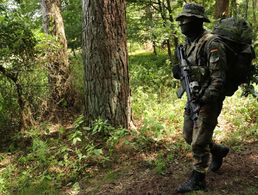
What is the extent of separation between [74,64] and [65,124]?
1.57 meters

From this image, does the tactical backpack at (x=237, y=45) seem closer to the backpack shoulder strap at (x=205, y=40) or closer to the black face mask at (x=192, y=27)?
the backpack shoulder strap at (x=205, y=40)

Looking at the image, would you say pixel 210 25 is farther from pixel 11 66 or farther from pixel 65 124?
pixel 11 66

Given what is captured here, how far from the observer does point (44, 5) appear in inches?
316

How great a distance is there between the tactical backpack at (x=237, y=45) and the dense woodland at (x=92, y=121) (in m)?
0.78

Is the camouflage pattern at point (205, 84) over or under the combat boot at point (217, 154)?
over

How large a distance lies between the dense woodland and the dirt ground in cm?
2

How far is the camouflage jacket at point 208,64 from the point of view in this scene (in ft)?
12.6

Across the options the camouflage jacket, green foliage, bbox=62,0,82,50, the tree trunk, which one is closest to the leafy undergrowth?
the camouflage jacket

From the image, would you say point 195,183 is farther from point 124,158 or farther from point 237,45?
point 237,45

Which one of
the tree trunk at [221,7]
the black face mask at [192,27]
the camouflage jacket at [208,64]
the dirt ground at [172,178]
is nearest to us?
the camouflage jacket at [208,64]

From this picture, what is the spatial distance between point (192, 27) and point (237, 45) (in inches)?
23.3

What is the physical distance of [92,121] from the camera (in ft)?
20.4

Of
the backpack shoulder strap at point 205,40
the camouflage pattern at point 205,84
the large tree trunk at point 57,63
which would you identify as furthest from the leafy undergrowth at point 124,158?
the backpack shoulder strap at point 205,40

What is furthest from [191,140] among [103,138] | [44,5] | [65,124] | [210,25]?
[210,25]
